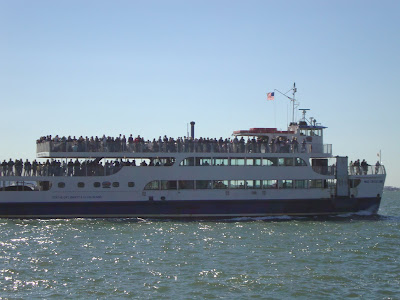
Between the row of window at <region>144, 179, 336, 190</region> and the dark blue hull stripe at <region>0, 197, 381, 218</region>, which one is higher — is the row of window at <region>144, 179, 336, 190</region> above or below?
above

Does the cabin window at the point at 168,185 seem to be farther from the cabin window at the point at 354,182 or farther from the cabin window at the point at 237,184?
the cabin window at the point at 354,182

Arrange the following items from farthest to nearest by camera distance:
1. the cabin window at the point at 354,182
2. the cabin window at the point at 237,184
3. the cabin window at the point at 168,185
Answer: the cabin window at the point at 354,182
the cabin window at the point at 237,184
the cabin window at the point at 168,185

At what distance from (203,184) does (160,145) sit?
3.60 metres

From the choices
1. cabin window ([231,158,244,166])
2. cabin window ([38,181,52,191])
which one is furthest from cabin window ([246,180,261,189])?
cabin window ([38,181,52,191])

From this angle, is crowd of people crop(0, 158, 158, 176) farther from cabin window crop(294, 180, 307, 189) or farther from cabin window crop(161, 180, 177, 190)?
cabin window crop(294, 180, 307, 189)

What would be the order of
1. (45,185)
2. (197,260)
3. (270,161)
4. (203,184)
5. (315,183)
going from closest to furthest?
(197,260) < (45,185) < (203,184) < (270,161) < (315,183)

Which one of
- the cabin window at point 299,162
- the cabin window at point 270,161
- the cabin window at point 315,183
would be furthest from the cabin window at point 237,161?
the cabin window at point 315,183

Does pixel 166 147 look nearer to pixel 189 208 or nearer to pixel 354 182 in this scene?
pixel 189 208

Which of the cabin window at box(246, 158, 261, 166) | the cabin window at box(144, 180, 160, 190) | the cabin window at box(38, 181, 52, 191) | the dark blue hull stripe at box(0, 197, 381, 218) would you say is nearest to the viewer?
the dark blue hull stripe at box(0, 197, 381, 218)

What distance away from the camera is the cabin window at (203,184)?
125ft

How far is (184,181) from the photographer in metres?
38.1

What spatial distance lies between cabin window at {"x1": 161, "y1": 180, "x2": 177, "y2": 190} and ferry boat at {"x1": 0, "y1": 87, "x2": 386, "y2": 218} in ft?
0.20

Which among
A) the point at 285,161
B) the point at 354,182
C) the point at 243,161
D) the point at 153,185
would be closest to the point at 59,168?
the point at 153,185

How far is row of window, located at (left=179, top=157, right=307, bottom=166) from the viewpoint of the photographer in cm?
3825
